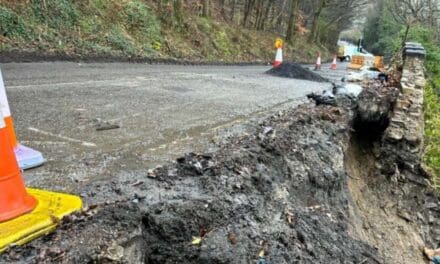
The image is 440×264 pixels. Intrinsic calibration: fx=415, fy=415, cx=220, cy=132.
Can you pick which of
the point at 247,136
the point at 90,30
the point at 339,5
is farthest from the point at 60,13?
the point at 339,5

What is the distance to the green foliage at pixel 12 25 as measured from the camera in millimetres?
10289

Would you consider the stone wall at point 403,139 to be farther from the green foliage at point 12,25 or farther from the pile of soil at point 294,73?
the green foliage at point 12,25

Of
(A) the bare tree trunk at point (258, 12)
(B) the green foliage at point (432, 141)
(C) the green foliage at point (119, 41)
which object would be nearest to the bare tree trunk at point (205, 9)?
(C) the green foliage at point (119, 41)

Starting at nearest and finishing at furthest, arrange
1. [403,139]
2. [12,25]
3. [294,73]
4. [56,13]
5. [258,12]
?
[403,139]
[12,25]
[294,73]
[56,13]
[258,12]

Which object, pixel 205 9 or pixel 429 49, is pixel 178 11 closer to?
pixel 205 9

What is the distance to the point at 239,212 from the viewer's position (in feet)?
9.43

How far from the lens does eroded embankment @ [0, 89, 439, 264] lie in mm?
2254

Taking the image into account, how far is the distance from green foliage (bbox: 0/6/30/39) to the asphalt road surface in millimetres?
2298

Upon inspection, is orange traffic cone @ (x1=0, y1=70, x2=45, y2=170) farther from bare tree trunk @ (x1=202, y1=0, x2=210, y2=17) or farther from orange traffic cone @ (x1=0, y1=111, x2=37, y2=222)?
bare tree trunk @ (x1=202, y1=0, x2=210, y2=17)

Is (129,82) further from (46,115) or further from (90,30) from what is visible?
(90,30)

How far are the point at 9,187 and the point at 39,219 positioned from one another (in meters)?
0.25

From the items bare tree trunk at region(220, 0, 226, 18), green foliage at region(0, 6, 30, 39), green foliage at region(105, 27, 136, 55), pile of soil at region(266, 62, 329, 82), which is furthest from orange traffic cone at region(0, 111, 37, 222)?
bare tree trunk at region(220, 0, 226, 18)

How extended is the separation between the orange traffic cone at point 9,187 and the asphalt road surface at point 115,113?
530 mm

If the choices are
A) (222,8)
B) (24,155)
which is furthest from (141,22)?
(24,155)
